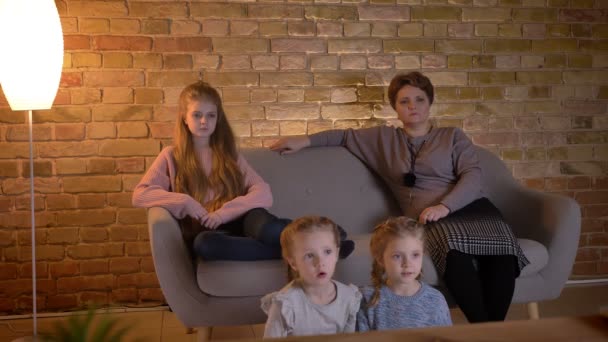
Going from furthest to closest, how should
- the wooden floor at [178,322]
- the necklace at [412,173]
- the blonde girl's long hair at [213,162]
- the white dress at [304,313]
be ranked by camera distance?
1. the wooden floor at [178,322]
2. the necklace at [412,173]
3. the blonde girl's long hair at [213,162]
4. the white dress at [304,313]

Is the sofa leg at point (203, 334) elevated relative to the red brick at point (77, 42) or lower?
lower

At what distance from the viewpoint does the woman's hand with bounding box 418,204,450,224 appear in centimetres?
289

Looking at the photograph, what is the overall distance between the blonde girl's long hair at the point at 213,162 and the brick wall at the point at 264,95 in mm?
573

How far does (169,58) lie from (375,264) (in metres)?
1.77

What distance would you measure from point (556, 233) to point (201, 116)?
57.8 inches

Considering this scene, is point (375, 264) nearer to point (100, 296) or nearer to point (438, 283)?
point (438, 283)

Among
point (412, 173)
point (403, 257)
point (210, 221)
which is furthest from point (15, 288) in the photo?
point (403, 257)

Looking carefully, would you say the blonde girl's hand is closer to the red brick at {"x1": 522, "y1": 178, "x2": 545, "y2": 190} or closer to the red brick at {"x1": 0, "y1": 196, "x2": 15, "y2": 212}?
the red brick at {"x1": 0, "y1": 196, "x2": 15, "y2": 212}

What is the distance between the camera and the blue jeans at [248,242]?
8.56 feet

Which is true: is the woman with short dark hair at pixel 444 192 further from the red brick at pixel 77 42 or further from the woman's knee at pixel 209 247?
the red brick at pixel 77 42

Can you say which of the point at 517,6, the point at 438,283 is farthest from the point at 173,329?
the point at 517,6

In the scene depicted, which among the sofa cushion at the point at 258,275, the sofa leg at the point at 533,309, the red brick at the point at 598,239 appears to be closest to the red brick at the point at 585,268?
the red brick at the point at 598,239

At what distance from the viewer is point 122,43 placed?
351 centimetres

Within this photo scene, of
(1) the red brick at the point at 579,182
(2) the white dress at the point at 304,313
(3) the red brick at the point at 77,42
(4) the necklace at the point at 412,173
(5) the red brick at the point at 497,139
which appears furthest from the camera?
(1) the red brick at the point at 579,182
